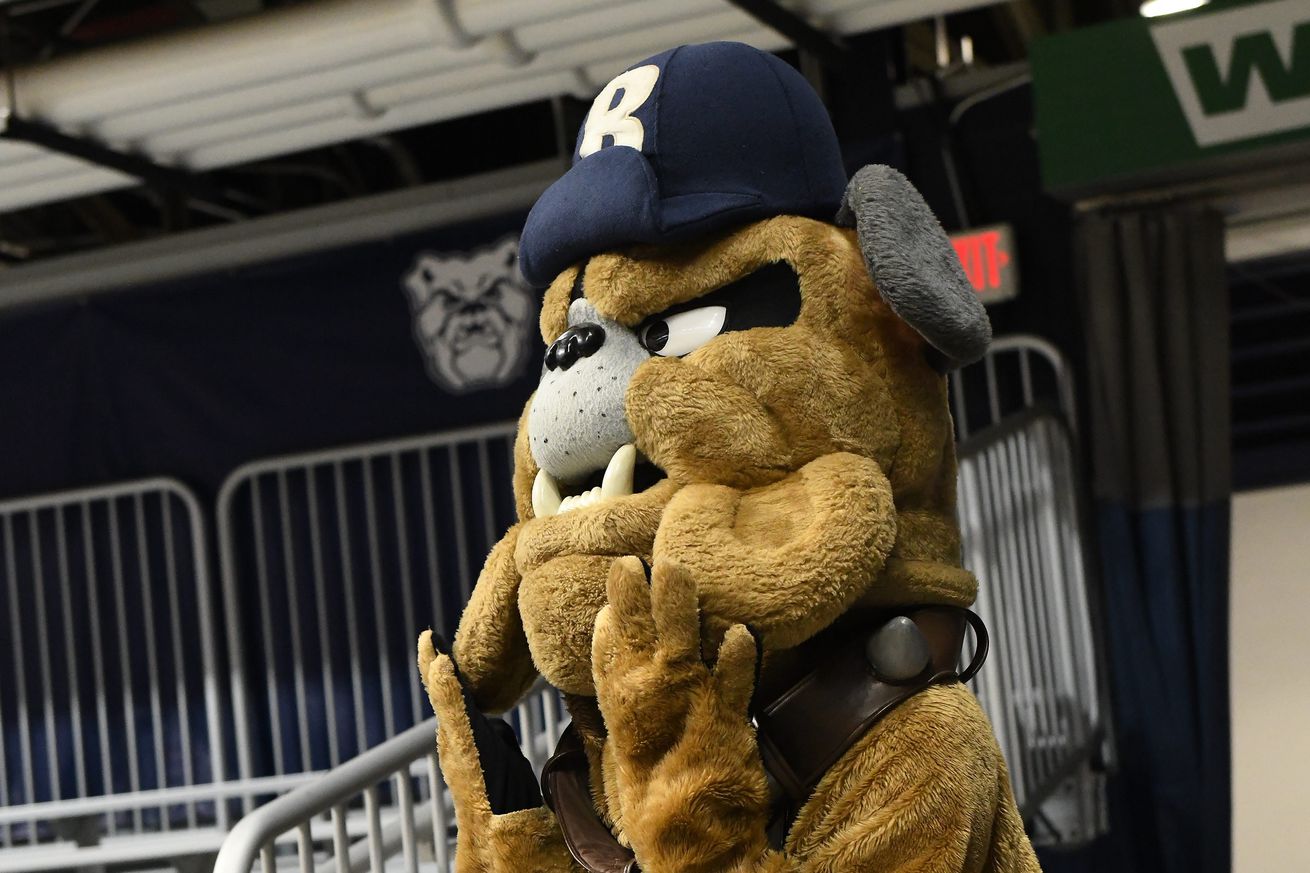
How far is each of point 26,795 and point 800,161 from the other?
4.11 meters

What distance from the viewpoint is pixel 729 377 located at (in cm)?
156

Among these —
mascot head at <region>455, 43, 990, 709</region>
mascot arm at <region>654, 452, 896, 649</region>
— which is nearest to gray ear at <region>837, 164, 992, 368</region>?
mascot head at <region>455, 43, 990, 709</region>

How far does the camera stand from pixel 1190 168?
3.47 meters

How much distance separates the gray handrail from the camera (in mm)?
1875

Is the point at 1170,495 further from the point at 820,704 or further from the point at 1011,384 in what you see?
the point at 820,704

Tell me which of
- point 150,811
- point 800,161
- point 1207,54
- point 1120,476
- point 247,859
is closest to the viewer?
point 800,161

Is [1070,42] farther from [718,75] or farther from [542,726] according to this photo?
[542,726]

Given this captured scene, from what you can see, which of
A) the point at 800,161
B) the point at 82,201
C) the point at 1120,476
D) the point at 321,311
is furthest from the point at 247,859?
the point at 82,201

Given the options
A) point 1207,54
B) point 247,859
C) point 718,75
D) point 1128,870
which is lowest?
point 1128,870

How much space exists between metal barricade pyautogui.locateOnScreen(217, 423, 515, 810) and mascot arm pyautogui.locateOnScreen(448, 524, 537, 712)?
265cm

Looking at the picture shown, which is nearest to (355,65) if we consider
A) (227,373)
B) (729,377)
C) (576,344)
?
(227,373)

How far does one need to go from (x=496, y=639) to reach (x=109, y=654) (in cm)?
354

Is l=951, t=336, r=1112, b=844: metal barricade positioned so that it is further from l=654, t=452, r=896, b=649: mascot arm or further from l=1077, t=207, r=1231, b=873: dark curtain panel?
l=654, t=452, r=896, b=649: mascot arm

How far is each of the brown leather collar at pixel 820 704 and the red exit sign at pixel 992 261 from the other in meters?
2.31
